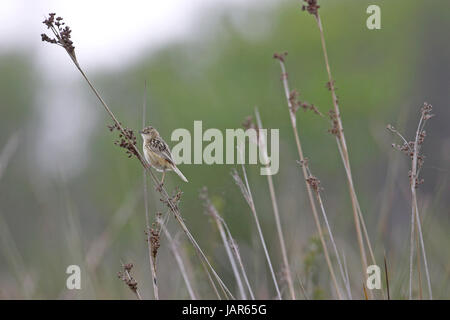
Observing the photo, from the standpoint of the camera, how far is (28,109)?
1076 inches

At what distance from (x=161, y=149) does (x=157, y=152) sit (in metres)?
0.06

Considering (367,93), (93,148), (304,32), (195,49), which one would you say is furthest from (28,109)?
(367,93)

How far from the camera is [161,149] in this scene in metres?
3.20

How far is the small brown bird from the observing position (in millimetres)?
3199

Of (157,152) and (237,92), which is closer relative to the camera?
(157,152)

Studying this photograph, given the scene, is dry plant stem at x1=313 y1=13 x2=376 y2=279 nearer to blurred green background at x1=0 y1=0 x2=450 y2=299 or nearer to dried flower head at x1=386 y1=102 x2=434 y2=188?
dried flower head at x1=386 y1=102 x2=434 y2=188

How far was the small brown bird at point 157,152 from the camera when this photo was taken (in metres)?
3.20

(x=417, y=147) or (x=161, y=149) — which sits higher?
(x=161, y=149)

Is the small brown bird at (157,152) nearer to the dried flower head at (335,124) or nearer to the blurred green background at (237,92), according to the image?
the dried flower head at (335,124)

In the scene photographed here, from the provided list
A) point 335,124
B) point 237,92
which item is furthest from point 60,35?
point 237,92

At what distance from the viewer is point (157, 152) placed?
10.7 ft

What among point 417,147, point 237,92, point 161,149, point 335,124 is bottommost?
point 417,147

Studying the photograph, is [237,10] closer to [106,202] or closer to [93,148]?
[93,148]

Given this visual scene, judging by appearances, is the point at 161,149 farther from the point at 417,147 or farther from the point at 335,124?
the point at 417,147
